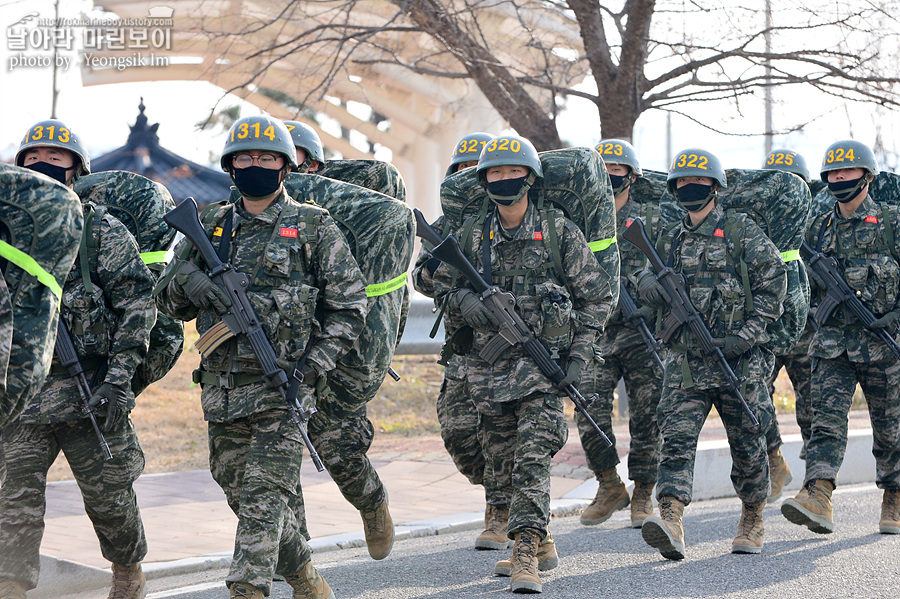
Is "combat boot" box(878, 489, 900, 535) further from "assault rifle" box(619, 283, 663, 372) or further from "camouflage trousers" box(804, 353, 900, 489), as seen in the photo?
"assault rifle" box(619, 283, 663, 372)

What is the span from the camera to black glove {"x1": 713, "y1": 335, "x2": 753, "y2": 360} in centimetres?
694

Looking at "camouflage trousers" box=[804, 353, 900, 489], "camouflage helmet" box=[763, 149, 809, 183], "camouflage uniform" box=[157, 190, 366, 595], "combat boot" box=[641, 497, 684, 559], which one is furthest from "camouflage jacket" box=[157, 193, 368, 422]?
"camouflage helmet" box=[763, 149, 809, 183]

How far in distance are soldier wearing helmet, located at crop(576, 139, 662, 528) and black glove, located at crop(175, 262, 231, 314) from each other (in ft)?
11.4

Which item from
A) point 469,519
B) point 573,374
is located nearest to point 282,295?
point 573,374

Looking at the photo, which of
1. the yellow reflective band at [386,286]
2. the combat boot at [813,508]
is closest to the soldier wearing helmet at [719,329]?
the combat boot at [813,508]

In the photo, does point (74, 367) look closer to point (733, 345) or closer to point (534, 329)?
point (534, 329)

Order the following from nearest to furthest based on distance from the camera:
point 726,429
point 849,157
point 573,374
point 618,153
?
1. point 573,374
2. point 726,429
3. point 849,157
4. point 618,153

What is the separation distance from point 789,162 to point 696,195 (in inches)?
111

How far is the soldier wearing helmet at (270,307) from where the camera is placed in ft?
16.2

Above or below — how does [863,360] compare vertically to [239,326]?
below

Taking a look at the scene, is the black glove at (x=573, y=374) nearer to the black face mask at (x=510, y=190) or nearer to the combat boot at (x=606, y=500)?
the black face mask at (x=510, y=190)

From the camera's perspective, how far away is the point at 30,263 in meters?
3.80

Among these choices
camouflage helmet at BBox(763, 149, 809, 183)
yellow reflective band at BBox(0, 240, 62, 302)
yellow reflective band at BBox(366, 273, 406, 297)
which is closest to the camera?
yellow reflective band at BBox(0, 240, 62, 302)

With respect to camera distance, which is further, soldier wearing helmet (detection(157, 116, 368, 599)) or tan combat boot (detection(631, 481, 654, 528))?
tan combat boot (detection(631, 481, 654, 528))
